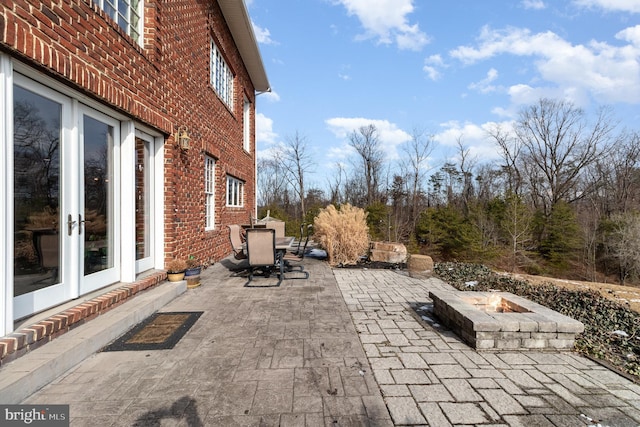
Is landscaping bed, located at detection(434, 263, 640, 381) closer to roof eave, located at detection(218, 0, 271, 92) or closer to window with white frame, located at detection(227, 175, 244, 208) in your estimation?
window with white frame, located at detection(227, 175, 244, 208)

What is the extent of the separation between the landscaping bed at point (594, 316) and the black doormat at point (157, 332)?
162 inches

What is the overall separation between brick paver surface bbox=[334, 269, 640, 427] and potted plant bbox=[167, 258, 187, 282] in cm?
300

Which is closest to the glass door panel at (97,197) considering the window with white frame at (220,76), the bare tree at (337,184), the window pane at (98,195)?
the window pane at (98,195)

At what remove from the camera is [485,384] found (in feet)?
7.77

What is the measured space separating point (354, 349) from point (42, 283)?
2955mm

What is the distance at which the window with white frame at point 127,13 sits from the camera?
376 centimetres

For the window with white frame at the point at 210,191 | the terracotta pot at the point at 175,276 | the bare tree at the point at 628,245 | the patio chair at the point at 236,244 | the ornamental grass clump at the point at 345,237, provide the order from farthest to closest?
1. the bare tree at the point at 628,245
2. the ornamental grass clump at the point at 345,237
3. the window with white frame at the point at 210,191
4. the patio chair at the point at 236,244
5. the terracotta pot at the point at 175,276

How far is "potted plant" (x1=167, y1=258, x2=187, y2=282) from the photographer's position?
15.8 feet

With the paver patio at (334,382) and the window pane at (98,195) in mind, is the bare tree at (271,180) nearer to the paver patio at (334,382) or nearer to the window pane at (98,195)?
the window pane at (98,195)

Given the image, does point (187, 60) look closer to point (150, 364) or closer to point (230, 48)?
point (230, 48)

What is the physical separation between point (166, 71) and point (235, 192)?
5482mm

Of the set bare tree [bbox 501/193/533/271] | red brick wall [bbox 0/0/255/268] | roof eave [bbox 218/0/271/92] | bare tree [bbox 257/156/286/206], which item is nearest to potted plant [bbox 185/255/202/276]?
red brick wall [bbox 0/0/255/268]
